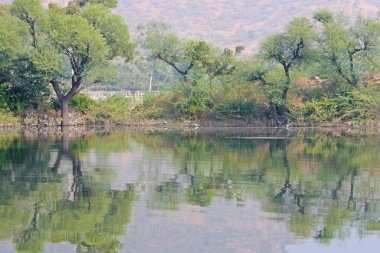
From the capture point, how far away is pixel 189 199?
2183 centimetres

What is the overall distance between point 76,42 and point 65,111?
19.1ft

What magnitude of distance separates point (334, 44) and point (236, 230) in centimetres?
4272

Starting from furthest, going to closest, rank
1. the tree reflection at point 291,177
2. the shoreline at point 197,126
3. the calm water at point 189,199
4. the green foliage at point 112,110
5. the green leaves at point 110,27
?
1. the green foliage at point 112,110
2. the shoreline at point 197,126
3. the green leaves at point 110,27
4. the tree reflection at point 291,177
5. the calm water at point 189,199

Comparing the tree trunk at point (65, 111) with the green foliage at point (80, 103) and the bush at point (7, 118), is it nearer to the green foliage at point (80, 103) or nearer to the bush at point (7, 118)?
the green foliage at point (80, 103)

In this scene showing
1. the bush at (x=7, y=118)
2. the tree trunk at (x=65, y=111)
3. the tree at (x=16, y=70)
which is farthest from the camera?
the tree trunk at (x=65, y=111)

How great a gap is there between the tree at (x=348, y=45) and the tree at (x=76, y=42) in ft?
43.8

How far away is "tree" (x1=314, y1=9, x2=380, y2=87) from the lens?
194 ft

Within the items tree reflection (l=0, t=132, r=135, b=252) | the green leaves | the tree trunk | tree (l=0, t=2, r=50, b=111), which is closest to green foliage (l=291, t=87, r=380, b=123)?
the green leaves

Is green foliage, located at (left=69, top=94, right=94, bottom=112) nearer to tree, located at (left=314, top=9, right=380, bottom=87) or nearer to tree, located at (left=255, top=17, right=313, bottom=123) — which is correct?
tree, located at (left=255, top=17, right=313, bottom=123)

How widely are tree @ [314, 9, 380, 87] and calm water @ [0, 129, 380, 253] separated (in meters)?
22.1

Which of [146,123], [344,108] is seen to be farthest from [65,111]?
[344,108]

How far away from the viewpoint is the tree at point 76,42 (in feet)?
184

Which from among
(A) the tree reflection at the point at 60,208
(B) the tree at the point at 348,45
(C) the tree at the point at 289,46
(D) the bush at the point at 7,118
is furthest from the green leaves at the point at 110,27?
(A) the tree reflection at the point at 60,208

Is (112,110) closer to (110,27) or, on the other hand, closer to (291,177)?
(110,27)
